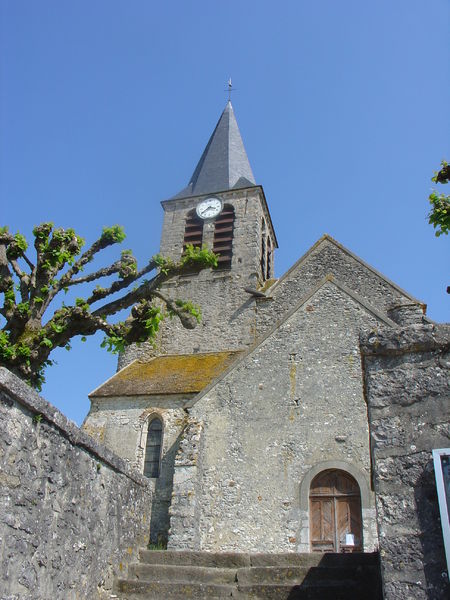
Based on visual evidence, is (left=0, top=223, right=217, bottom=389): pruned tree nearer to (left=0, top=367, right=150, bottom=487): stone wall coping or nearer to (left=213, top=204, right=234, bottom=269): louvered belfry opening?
(left=0, top=367, right=150, bottom=487): stone wall coping

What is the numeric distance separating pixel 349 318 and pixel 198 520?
223 inches

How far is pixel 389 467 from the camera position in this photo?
3.92m

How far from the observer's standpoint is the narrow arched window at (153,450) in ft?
49.7

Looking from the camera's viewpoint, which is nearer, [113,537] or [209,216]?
[113,537]

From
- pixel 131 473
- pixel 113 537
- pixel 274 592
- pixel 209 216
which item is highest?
pixel 209 216

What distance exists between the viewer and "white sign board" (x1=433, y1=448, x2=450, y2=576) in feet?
11.6

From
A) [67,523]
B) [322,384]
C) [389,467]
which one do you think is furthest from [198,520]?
[389,467]

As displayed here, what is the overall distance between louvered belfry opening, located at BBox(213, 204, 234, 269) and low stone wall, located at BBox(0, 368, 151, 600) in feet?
53.4

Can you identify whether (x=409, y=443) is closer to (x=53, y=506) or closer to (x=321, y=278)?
(x=53, y=506)

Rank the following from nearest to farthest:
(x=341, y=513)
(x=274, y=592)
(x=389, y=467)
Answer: (x=389, y=467) < (x=274, y=592) < (x=341, y=513)

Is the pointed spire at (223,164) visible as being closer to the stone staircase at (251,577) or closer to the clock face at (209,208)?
the clock face at (209,208)

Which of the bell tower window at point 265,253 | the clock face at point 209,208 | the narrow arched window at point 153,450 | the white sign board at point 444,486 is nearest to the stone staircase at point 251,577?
the white sign board at point 444,486

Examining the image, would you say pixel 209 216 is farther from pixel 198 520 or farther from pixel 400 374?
pixel 400 374

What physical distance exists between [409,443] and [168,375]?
13581 millimetres
